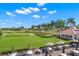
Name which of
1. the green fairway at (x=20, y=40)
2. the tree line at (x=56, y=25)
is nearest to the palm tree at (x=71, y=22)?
the tree line at (x=56, y=25)

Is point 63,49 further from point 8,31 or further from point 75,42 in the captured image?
point 8,31

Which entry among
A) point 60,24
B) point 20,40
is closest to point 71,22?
point 60,24

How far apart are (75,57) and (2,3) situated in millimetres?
784

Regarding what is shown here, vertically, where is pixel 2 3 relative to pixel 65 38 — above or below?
above

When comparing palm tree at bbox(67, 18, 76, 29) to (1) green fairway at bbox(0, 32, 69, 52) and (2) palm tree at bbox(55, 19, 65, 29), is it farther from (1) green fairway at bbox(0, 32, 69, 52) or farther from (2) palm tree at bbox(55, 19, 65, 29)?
(1) green fairway at bbox(0, 32, 69, 52)

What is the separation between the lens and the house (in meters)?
2.70

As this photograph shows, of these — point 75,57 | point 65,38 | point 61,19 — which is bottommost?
point 75,57

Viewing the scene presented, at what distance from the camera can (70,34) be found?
271cm

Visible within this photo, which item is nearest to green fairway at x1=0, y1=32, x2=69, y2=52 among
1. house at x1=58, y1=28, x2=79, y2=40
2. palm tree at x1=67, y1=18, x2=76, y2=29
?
house at x1=58, y1=28, x2=79, y2=40

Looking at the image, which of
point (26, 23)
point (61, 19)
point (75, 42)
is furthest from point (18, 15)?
point (75, 42)

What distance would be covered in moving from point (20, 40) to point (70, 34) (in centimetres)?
44

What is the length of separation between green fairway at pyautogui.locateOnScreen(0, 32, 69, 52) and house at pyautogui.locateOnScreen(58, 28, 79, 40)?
0.06 m

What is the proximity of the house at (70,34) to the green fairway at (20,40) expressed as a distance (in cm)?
6

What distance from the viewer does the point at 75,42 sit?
271 cm
